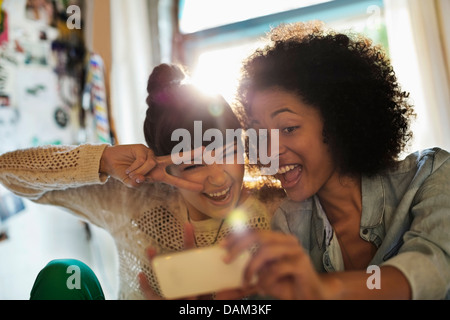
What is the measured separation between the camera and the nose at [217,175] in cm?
92

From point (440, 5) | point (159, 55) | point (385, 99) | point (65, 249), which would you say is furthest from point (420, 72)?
point (65, 249)

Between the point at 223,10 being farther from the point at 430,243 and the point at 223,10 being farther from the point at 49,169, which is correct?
the point at 430,243

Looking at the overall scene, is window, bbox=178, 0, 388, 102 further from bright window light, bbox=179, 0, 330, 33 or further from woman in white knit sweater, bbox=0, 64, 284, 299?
woman in white knit sweater, bbox=0, 64, 284, 299

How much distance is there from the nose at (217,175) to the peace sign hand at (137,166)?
0.03m

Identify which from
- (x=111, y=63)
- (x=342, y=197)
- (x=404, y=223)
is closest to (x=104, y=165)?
(x=342, y=197)

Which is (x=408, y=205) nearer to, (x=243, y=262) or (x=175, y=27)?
(x=243, y=262)

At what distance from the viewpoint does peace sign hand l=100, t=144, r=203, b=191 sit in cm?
93

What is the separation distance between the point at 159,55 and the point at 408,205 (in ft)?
4.68

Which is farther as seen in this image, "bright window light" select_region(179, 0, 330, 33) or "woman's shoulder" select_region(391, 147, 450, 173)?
"bright window light" select_region(179, 0, 330, 33)

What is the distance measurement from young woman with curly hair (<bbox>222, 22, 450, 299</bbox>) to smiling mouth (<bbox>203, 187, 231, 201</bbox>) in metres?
0.13

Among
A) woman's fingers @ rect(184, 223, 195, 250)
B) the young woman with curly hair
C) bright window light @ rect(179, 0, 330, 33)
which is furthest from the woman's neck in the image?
bright window light @ rect(179, 0, 330, 33)

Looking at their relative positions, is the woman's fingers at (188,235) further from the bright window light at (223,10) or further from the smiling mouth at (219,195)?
the bright window light at (223,10)

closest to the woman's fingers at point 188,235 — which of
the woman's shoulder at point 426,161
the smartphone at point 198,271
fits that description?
the smartphone at point 198,271

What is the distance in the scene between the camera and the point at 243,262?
2.05 feet
